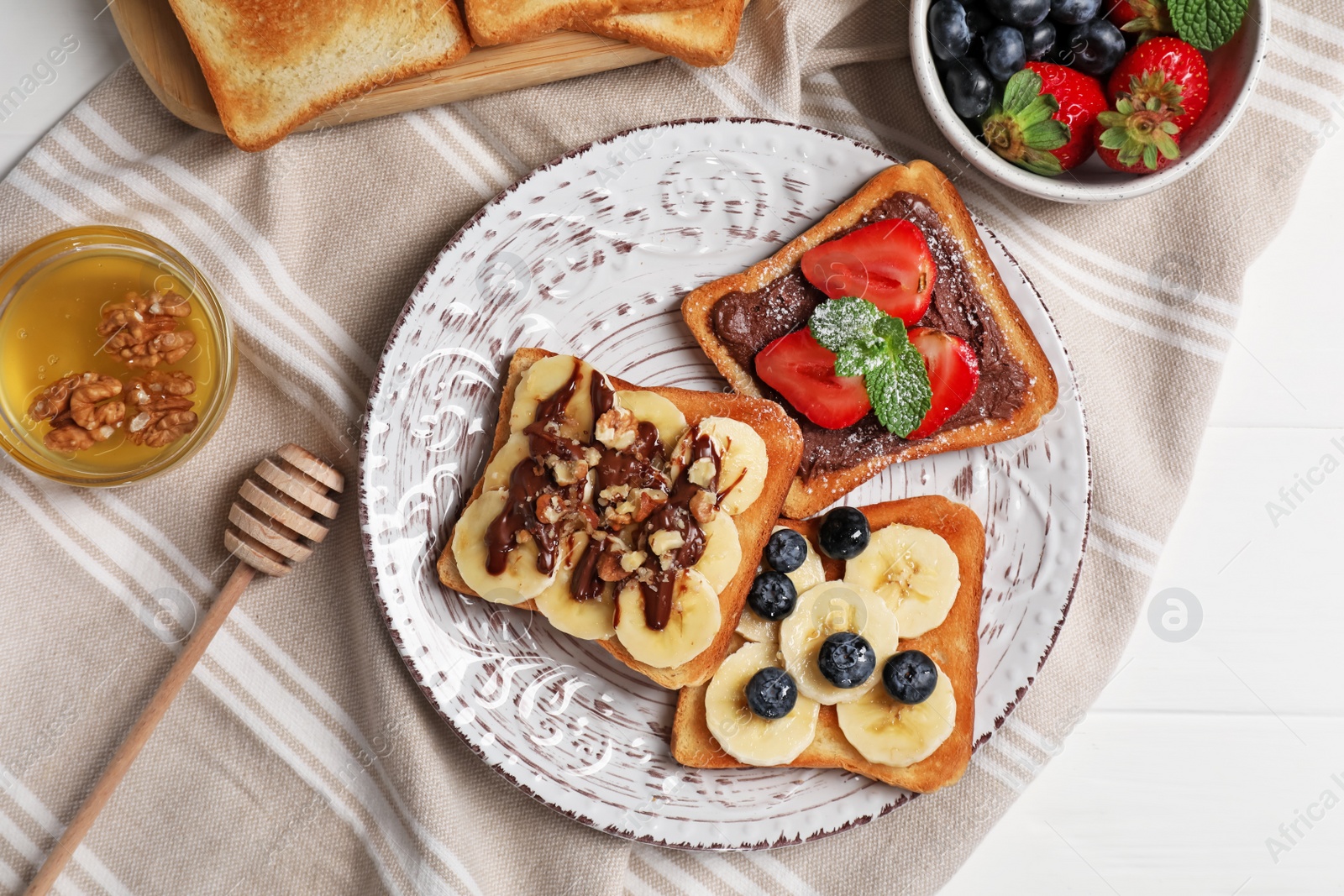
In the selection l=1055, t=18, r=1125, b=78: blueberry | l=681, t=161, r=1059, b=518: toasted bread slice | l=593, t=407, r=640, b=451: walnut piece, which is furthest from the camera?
l=681, t=161, r=1059, b=518: toasted bread slice

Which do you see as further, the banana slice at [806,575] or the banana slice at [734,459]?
the banana slice at [806,575]

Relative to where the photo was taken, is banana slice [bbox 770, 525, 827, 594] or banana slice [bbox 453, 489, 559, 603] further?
banana slice [bbox 770, 525, 827, 594]

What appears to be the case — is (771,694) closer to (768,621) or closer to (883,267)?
(768,621)

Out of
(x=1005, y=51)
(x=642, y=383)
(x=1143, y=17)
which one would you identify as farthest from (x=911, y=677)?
(x=1143, y=17)

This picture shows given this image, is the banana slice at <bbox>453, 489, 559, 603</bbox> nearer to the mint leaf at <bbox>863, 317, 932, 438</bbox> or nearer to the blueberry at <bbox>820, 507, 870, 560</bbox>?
the blueberry at <bbox>820, 507, 870, 560</bbox>

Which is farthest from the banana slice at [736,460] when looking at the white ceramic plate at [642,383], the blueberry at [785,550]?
the white ceramic plate at [642,383]

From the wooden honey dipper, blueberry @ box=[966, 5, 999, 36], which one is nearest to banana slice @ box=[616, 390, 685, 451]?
the wooden honey dipper

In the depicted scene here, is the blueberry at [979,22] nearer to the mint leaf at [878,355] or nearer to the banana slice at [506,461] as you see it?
the mint leaf at [878,355]
